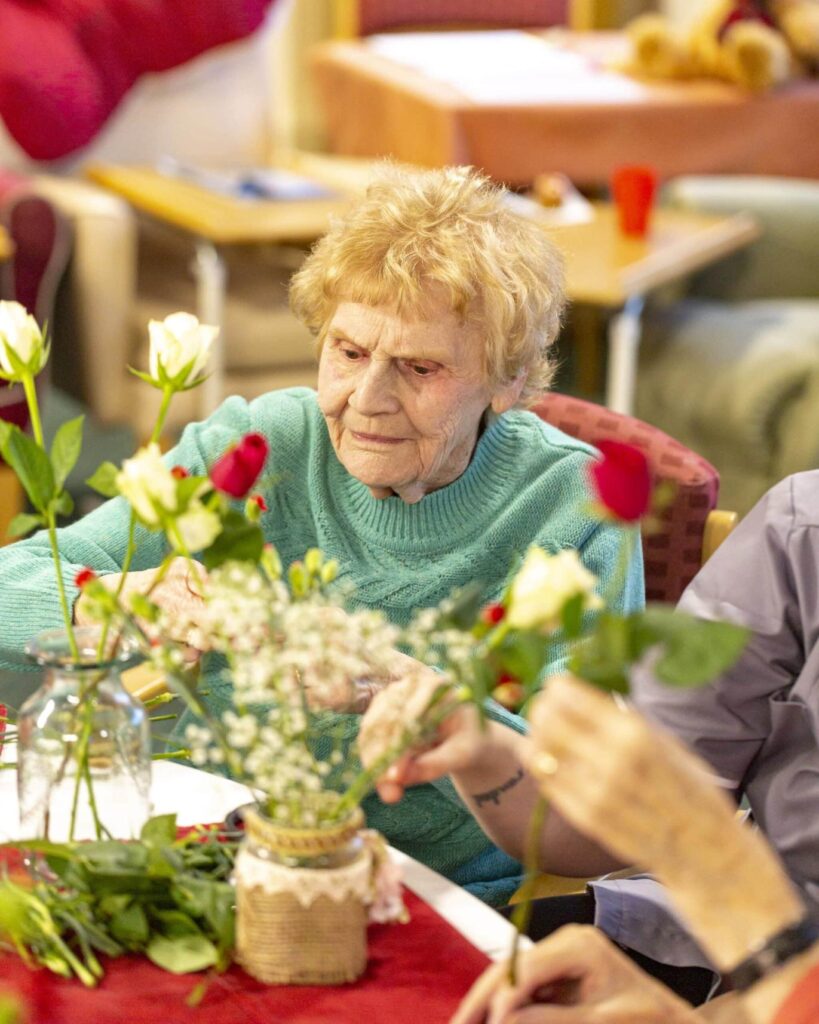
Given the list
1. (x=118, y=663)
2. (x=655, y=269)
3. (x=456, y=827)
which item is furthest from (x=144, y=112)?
(x=118, y=663)

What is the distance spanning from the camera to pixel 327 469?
173cm

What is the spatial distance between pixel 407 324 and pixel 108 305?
249cm

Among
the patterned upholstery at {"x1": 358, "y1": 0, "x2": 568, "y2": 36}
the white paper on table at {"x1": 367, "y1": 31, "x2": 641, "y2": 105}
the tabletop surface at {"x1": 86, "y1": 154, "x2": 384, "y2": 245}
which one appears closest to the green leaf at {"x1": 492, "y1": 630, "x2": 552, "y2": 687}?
Answer: the tabletop surface at {"x1": 86, "y1": 154, "x2": 384, "y2": 245}

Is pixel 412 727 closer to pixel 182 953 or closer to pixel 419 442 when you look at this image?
pixel 182 953

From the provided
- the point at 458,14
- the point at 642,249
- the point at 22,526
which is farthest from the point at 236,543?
the point at 458,14

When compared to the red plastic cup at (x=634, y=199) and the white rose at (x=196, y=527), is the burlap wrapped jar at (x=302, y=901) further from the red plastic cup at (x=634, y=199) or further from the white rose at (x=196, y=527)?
the red plastic cup at (x=634, y=199)

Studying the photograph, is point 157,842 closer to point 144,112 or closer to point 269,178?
point 269,178

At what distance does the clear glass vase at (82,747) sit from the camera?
1.07 metres

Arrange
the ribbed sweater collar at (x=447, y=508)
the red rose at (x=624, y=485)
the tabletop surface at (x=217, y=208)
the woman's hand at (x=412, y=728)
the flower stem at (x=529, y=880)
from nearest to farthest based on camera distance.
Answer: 1. the red rose at (x=624, y=485)
2. the flower stem at (x=529, y=880)
3. the woman's hand at (x=412, y=728)
4. the ribbed sweater collar at (x=447, y=508)
5. the tabletop surface at (x=217, y=208)

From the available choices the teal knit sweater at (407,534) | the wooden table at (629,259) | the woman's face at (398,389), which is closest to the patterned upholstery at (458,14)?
the wooden table at (629,259)

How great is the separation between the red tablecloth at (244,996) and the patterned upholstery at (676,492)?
2.74 ft

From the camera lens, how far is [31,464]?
3.47 ft

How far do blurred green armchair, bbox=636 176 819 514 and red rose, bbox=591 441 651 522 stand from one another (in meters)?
2.97

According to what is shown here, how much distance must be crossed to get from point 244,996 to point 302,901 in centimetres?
9
